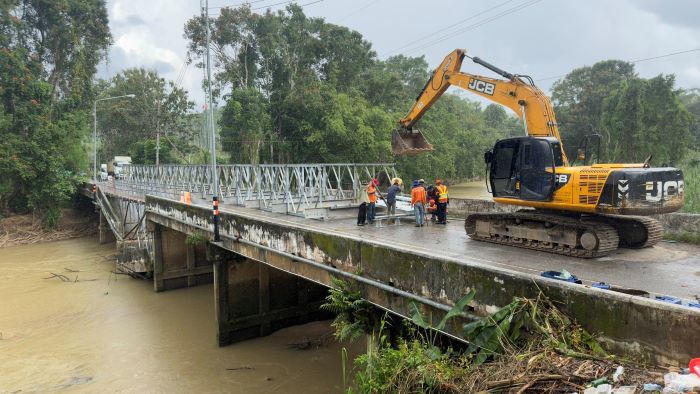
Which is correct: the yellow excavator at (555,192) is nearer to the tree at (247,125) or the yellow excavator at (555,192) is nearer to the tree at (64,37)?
the tree at (247,125)

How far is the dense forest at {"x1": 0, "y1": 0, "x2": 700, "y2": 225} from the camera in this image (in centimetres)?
3055

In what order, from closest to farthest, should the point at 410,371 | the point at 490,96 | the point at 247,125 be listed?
the point at 410,371 < the point at 490,96 < the point at 247,125

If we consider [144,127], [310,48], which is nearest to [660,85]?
[310,48]

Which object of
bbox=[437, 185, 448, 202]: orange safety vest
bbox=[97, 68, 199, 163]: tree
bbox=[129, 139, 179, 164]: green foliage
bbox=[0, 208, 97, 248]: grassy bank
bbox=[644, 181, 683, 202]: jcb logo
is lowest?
bbox=[0, 208, 97, 248]: grassy bank

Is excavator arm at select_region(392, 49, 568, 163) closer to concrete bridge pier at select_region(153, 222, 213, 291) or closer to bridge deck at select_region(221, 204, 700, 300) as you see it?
bridge deck at select_region(221, 204, 700, 300)

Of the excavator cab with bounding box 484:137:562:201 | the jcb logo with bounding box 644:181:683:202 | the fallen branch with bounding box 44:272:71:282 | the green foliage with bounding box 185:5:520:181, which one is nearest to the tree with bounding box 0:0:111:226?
the green foliage with bounding box 185:5:520:181

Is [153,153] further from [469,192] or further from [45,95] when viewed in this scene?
[469,192]

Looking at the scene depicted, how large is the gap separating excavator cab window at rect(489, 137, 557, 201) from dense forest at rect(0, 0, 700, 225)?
2332 centimetres

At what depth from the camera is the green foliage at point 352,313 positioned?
24.1 feet

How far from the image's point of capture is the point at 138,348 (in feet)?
41.9

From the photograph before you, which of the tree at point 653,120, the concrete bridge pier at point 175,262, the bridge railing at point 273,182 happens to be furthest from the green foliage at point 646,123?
the concrete bridge pier at point 175,262

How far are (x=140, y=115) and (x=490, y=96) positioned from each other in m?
50.8

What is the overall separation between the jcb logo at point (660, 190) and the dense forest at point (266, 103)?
939 inches

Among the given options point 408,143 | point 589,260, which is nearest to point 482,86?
point 408,143
